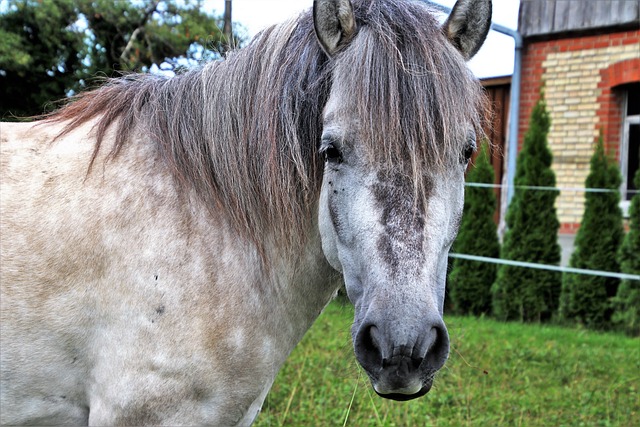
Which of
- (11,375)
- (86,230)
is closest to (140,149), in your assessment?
(86,230)

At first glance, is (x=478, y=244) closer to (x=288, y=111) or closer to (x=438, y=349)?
(x=288, y=111)

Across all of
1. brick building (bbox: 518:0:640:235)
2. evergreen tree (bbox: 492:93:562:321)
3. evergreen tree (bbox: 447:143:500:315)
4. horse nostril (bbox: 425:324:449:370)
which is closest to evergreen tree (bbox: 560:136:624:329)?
evergreen tree (bbox: 492:93:562:321)

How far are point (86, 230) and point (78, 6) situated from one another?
5294 millimetres

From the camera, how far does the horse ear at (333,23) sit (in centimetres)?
175

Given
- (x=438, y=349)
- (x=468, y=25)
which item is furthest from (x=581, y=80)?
(x=438, y=349)

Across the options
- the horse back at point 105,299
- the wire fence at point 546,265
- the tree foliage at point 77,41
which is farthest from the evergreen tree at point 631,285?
the horse back at point 105,299

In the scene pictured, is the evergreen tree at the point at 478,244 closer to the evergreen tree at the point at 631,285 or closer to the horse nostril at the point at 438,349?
the evergreen tree at the point at 631,285

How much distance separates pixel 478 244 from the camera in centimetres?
758

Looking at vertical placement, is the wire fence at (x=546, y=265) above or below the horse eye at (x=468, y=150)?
below

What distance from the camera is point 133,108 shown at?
6.95ft

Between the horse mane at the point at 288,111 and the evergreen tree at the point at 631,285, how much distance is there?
18.0 ft

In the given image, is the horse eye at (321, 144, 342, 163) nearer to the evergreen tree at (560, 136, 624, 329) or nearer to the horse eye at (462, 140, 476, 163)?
the horse eye at (462, 140, 476, 163)

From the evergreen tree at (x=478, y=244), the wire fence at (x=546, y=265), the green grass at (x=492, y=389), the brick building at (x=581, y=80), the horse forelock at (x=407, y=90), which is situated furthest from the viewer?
the brick building at (x=581, y=80)

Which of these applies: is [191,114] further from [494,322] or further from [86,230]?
[494,322]
